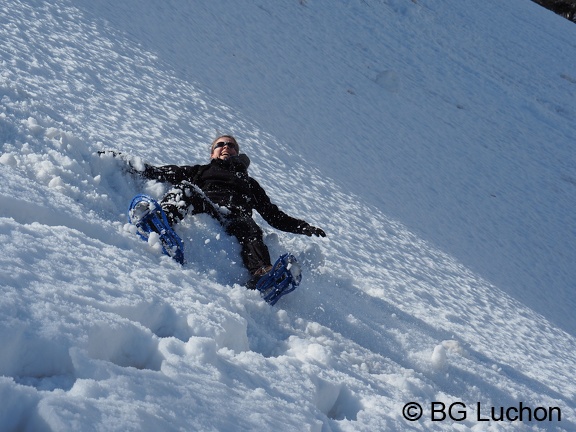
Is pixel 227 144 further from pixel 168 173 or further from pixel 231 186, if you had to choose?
pixel 168 173

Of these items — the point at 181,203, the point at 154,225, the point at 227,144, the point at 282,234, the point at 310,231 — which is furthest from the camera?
the point at 227,144

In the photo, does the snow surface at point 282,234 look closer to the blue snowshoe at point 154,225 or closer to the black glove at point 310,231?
the blue snowshoe at point 154,225

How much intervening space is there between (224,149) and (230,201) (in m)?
0.62

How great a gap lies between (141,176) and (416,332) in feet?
6.23

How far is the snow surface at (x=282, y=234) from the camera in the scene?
5.87 ft

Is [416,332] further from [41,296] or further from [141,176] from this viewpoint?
[41,296]

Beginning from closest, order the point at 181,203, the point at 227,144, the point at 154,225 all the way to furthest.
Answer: the point at 154,225
the point at 181,203
the point at 227,144

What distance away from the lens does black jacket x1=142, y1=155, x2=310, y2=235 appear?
3.76 metres

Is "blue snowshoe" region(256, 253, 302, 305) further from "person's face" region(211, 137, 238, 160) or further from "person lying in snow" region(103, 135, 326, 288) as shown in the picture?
"person's face" region(211, 137, 238, 160)

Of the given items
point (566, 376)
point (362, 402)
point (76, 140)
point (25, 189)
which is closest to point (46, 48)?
point (76, 140)

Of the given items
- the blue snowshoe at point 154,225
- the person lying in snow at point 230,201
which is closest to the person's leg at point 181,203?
the person lying in snow at point 230,201

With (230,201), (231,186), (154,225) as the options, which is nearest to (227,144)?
(231,186)

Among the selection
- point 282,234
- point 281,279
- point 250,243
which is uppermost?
point 281,279

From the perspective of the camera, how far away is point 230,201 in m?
3.84
